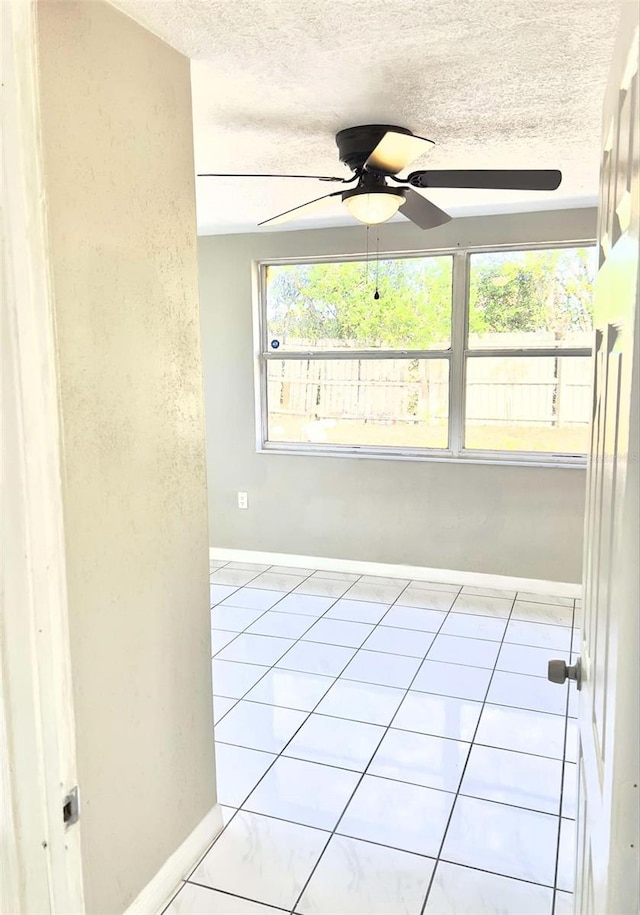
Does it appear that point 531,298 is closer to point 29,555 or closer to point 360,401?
point 360,401

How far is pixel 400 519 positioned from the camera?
4.42 m

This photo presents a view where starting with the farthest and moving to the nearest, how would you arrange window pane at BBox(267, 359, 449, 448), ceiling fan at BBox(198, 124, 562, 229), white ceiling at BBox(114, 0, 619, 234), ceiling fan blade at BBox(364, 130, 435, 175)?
window pane at BBox(267, 359, 449, 448) → ceiling fan at BBox(198, 124, 562, 229) → ceiling fan blade at BBox(364, 130, 435, 175) → white ceiling at BBox(114, 0, 619, 234)

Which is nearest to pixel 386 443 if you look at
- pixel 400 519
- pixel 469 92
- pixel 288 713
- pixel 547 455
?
pixel 400 519

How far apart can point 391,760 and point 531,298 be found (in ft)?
9.37

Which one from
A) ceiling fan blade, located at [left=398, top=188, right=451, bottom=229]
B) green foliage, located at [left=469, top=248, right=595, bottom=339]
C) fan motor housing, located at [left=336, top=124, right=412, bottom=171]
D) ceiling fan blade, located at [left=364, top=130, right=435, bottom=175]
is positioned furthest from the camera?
green foliage, located at [left=469, top=248, right=595, bottom=339]

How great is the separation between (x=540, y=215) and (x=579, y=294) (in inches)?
20.8

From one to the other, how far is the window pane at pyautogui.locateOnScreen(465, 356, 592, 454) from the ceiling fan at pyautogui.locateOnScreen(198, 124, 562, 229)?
1.60 metres

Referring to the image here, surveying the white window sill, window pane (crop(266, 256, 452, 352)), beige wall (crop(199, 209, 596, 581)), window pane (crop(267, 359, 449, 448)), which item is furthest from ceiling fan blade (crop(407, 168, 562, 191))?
the white window sill

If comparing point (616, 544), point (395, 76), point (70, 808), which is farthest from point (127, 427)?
point (395, 76)

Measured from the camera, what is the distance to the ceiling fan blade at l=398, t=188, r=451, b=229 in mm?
2609

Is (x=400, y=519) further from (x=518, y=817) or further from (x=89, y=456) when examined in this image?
(x=89, y=456)

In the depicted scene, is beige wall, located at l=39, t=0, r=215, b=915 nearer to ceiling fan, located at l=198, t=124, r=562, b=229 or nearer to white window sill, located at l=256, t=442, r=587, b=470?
ceiling fan, located at l=198, t=124, r=562, b=229

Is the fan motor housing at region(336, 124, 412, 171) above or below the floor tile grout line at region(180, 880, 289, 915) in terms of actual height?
above

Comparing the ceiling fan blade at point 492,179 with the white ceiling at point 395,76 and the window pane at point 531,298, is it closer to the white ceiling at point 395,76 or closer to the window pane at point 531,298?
the white ceiling at point 395,76
